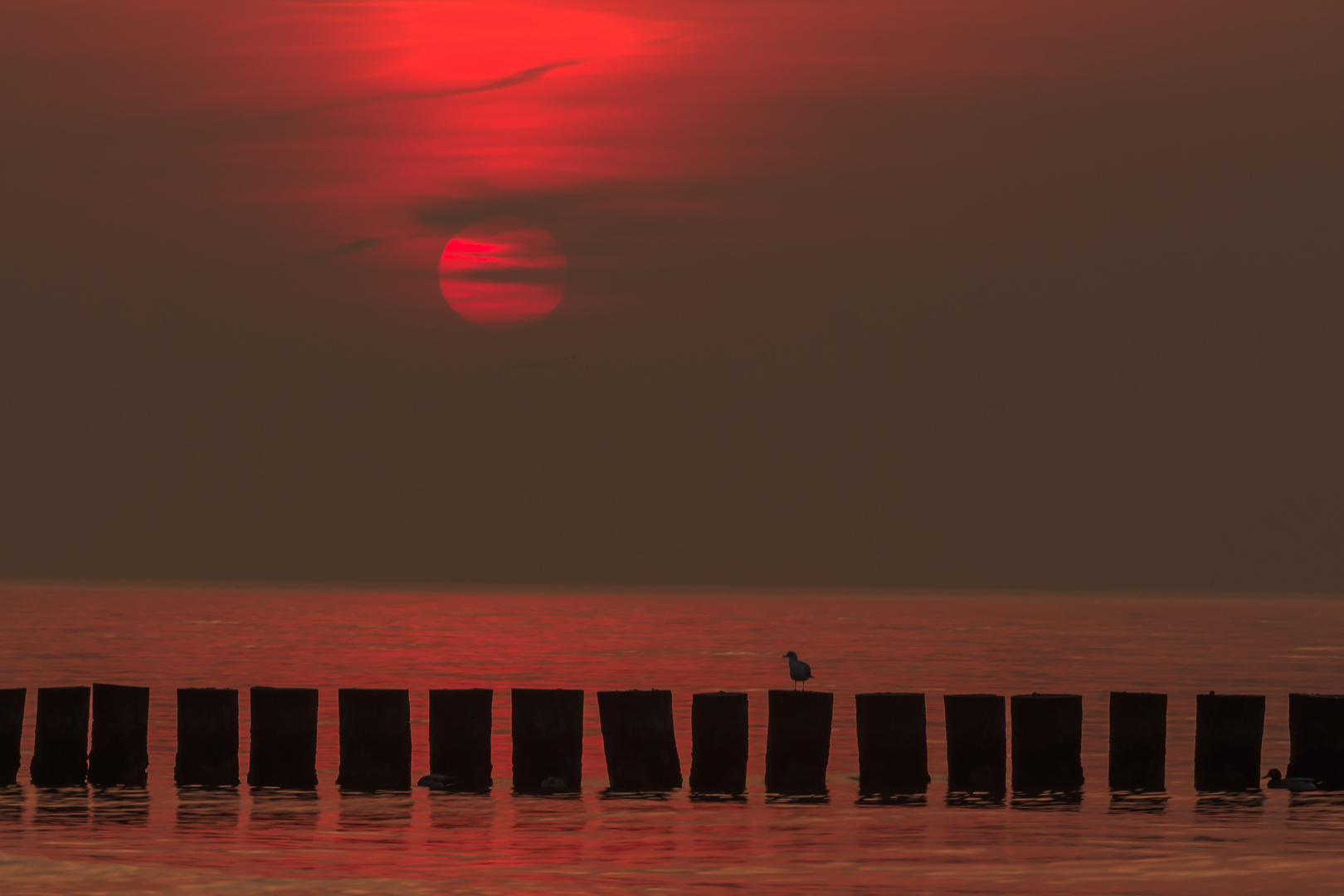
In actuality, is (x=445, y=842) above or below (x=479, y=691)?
below

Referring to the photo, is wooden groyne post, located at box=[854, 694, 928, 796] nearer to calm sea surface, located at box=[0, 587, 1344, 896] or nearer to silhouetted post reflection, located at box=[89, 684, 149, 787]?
calm sea surface, located at box=[0, 587, 1344, 896]

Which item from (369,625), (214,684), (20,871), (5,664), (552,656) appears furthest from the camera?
(369,625)

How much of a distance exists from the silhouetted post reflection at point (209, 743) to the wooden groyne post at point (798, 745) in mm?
6341

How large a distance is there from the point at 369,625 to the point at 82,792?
105326 millimetres

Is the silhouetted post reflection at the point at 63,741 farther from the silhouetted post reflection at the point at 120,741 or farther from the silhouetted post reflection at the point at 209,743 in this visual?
the silhouetted post reflection at the point at 209,743

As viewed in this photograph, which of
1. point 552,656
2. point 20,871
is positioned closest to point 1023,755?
point 20,871

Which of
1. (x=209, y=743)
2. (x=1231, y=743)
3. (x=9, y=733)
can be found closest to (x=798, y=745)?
(x=1231, y=743)

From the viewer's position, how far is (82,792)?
74.3 feet

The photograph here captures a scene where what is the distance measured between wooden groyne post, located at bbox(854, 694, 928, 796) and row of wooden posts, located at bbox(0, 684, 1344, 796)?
2 cm

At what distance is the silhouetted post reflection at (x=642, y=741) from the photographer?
22.0 metres

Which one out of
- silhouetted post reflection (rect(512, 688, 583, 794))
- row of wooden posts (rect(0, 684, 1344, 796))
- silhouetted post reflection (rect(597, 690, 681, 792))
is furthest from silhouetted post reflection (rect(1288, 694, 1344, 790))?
silhouetted post reflection (rect(512, 688, 583, 794))

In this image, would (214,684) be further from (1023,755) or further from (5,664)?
(1023,755)

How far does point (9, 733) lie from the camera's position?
22.8m

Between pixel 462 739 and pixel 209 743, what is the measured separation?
299 centimetres
